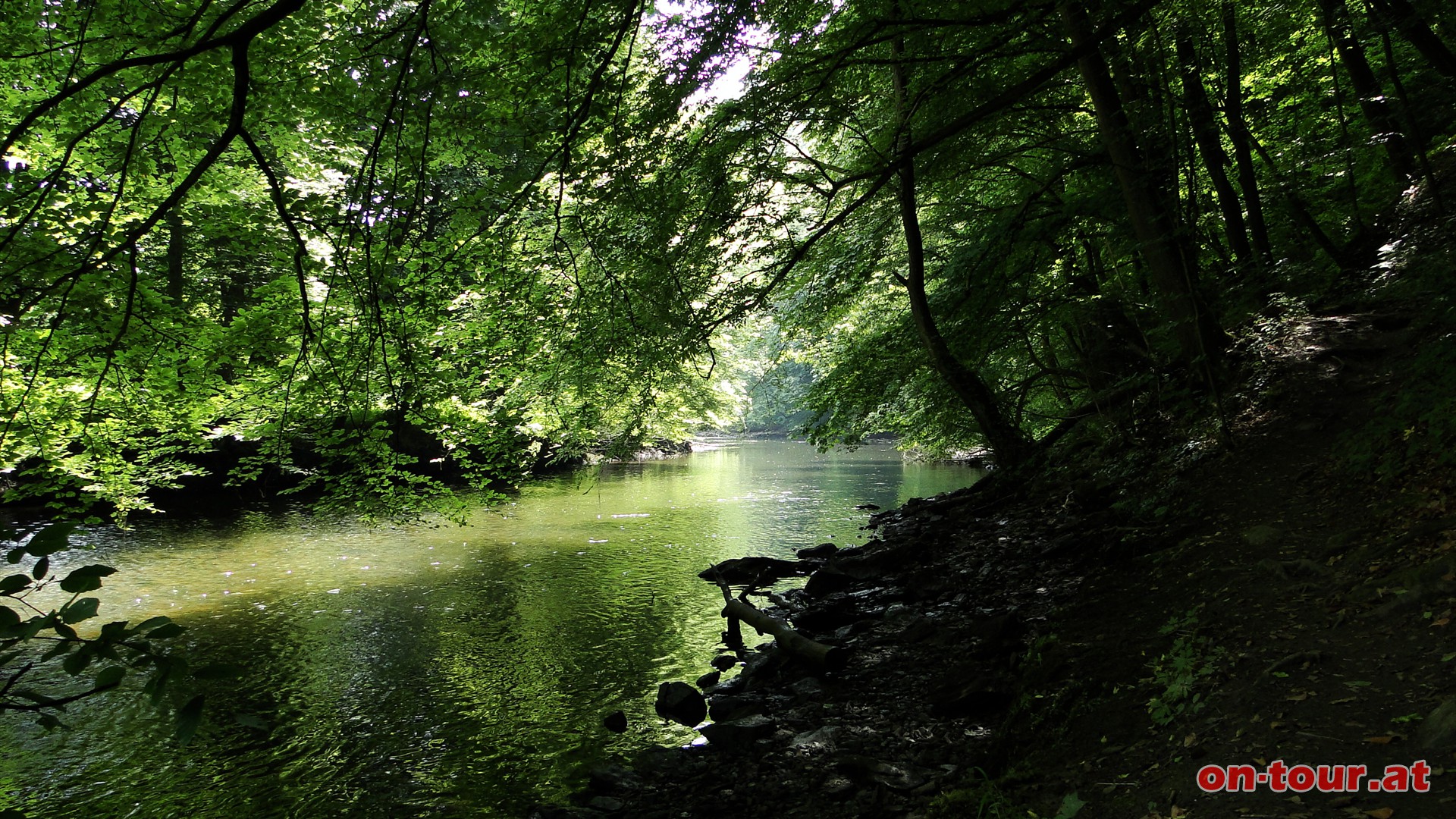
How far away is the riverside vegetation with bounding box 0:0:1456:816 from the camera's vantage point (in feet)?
13.2

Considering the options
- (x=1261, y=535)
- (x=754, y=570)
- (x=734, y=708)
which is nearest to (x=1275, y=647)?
(x=1261, y=535)

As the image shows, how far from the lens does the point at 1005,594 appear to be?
7.75m

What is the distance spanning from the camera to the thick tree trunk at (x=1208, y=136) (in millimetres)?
7496

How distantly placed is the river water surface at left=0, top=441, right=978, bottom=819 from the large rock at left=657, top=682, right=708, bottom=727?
0.18 m

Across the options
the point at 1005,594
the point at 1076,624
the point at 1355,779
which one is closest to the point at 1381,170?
the point at 1005,594

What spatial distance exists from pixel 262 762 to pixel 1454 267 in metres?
9.96

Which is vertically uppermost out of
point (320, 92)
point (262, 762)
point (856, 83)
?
point (856, 83)

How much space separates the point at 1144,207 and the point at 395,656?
1017 cm

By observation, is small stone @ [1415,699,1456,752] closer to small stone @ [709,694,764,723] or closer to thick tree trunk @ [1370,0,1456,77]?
small stone @ [709,694,764,723]

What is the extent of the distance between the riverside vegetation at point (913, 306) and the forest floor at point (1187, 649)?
1.3 inches

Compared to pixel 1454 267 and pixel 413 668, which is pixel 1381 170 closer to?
pixel 1454 267

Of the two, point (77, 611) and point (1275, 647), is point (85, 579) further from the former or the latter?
point (1275, 647)

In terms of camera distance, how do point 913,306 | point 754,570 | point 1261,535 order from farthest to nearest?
point 754,570, point 913,306, point 1261,535

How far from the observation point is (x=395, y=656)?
9133 millimetres
